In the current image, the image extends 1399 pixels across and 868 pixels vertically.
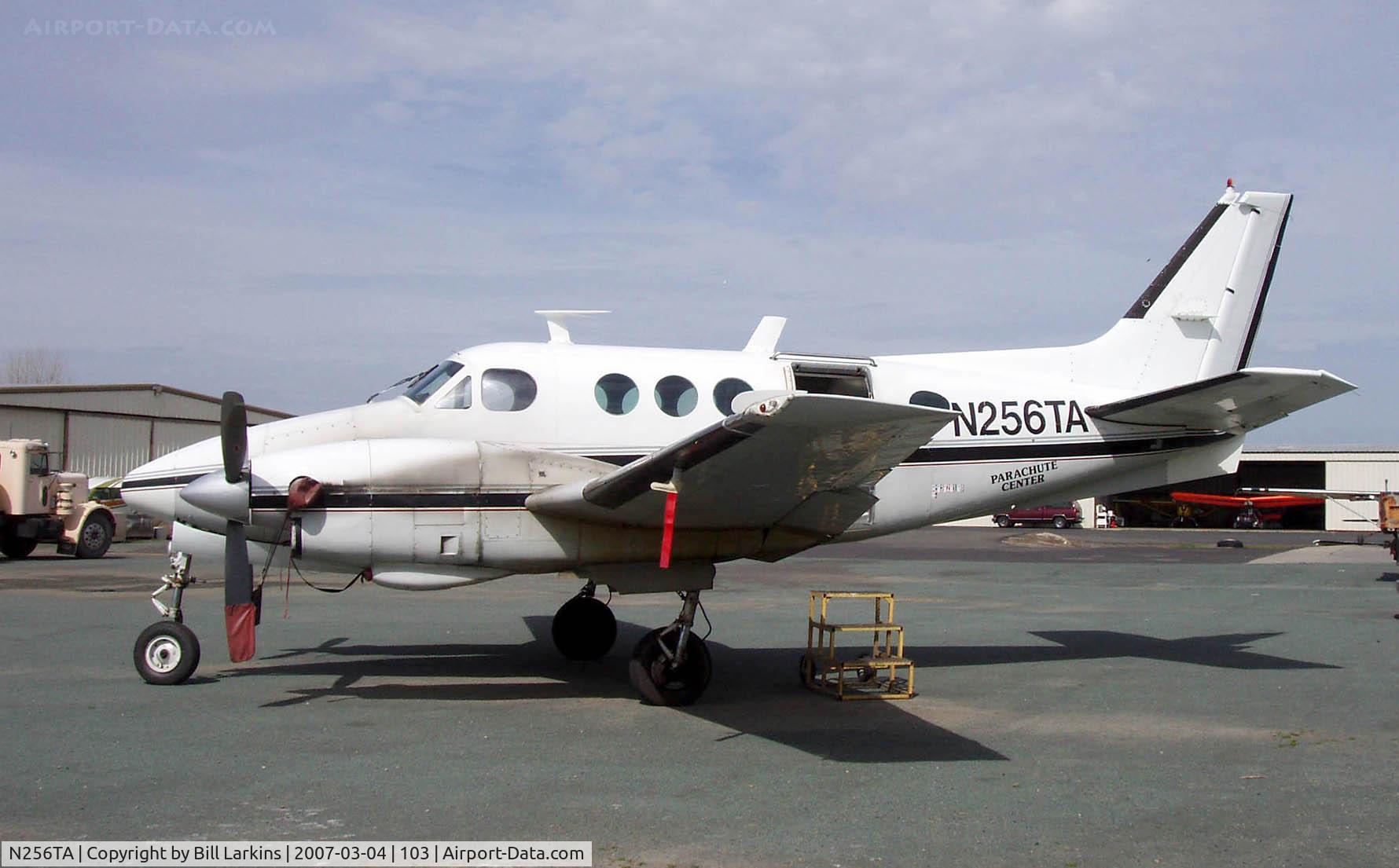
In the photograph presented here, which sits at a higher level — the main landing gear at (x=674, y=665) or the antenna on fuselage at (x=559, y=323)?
the antenna on fuselage at (x=559, y=323)

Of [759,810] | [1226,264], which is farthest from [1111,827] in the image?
[1226,264]

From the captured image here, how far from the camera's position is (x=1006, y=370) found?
453 inches

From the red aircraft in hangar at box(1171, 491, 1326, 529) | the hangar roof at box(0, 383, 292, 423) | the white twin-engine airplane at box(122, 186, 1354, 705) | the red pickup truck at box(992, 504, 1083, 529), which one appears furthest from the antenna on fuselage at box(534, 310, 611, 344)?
the red aircraft in hangar at box(1171, 491, 1326, 529)

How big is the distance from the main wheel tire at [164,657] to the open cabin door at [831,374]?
19.4 ft

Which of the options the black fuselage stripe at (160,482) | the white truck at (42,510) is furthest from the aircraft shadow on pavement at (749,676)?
the white truck at (42,510)

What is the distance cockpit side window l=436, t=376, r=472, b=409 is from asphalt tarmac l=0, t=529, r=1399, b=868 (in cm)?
251

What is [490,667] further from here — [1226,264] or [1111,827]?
[1226,264]

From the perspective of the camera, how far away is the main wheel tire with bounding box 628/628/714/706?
9008 mm

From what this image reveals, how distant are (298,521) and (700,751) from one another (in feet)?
12.4

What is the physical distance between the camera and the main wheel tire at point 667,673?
9008 mm

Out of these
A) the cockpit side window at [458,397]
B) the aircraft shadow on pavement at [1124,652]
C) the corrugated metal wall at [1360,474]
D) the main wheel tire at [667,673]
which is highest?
the corrugated metal wall at [1360,474]

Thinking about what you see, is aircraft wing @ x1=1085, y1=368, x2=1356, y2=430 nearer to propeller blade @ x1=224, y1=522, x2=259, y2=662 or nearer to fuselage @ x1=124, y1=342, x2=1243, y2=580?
fuselage @ x1=124, y1=342, x2=1243, y2=580

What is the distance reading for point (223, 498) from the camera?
873 cm

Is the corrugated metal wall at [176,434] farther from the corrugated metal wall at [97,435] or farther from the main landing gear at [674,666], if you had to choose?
the main landing gear at [674,666]
